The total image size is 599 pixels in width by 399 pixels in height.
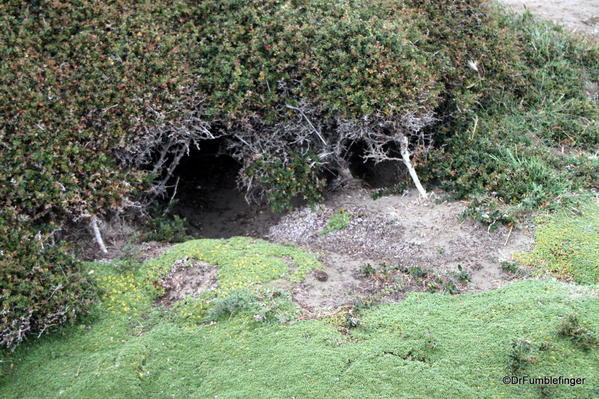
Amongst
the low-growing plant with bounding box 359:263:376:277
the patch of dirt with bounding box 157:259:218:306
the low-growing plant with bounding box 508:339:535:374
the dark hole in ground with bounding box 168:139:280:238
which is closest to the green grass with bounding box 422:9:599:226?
the low-growing plant with bounding box 359:263:376:277

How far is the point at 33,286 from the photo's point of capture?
19.1 ft

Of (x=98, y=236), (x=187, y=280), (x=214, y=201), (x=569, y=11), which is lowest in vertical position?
(x=214, y=201)

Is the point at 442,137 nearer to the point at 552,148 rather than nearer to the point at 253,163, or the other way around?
the point at 552,148

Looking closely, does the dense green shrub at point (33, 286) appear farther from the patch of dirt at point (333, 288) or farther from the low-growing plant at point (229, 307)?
the patch of dirt at point (333, 288)

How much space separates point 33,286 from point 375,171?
5074 millimetres

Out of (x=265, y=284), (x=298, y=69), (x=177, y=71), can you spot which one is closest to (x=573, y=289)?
(x=265, y=284)

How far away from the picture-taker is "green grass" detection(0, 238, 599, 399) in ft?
16.6

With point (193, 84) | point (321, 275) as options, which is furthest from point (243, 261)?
point (193, 84)

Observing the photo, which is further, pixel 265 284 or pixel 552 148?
pixel 552 148

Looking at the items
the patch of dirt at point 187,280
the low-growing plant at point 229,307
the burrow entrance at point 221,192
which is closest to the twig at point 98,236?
the patch of dirt at point 187,280

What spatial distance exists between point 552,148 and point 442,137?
1.51m

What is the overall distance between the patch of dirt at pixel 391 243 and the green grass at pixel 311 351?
441 mm

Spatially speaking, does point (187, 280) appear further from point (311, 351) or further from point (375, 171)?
point (375, 171)

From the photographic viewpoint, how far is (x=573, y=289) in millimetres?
6008
